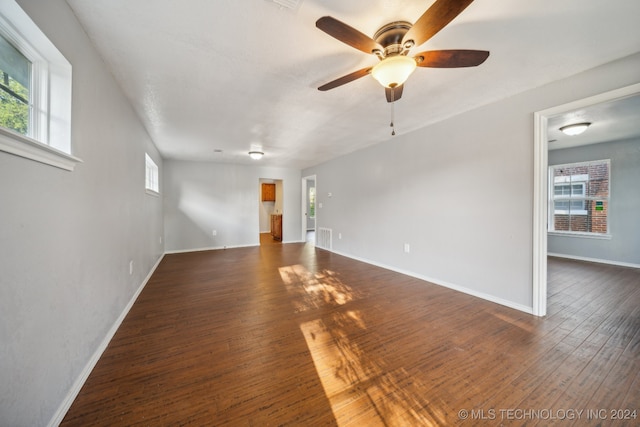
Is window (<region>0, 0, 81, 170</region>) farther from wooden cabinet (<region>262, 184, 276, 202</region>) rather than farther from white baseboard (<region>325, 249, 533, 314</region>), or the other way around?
wooden cabinet (<region>262, 184, 276, 202</region>)

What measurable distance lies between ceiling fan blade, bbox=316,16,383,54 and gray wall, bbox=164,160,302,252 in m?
5.43

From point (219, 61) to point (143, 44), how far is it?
0.50m

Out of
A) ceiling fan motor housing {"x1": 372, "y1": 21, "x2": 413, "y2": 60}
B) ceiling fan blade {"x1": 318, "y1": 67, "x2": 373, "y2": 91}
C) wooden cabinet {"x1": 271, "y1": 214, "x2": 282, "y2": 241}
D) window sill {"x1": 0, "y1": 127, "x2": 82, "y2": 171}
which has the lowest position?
wooden cabinet {"x1": 271, "y1": 214, "x2": 282, "y2": 241}

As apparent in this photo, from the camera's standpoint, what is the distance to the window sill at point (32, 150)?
835 mm

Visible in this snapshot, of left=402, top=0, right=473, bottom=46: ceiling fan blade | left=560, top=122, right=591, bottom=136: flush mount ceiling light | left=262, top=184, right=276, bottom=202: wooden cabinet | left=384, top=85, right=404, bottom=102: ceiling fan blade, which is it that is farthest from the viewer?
left=262, top=184, right=276, bottom=202: wooden cabinet

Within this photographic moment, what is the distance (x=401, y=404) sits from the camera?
130cm

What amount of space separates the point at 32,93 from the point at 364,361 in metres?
2.53

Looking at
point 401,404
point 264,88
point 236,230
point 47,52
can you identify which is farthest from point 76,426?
point 236,230

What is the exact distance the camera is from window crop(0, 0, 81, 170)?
0.96m

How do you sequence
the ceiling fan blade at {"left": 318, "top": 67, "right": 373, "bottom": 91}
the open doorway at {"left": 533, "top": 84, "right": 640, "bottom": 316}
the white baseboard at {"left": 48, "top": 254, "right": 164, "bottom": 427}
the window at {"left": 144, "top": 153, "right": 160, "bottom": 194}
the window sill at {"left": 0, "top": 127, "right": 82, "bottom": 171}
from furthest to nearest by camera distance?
the window at {"left": 144, "top": 153, "right": 160, "bottom": 194}
the open doorway at {"left": 533, "top": 84, "right": 640, "bottom": 316}
the ceiling fan blade at {"left": 318, "top": 67, "right": 373, "bottom": 91}
the white baseboard at {"left": 48, "top": 254, "right": 164, "bottom": 427}
the window sill at {"left": 0, "top": 127, "right": 82, "bottom": 171}

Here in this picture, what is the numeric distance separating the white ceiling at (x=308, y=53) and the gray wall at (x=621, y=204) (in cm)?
400

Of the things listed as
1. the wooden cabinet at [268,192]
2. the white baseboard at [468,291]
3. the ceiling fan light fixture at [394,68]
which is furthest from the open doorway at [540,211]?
the wooden cabinet at [268,192]

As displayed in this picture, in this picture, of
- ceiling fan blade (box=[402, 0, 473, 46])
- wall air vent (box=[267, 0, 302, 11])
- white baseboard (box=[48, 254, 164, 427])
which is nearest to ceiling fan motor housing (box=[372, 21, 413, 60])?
ceiling fan blade (box=[402, 0, 473, 46])

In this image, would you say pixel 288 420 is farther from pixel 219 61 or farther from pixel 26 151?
pixel 219 61
